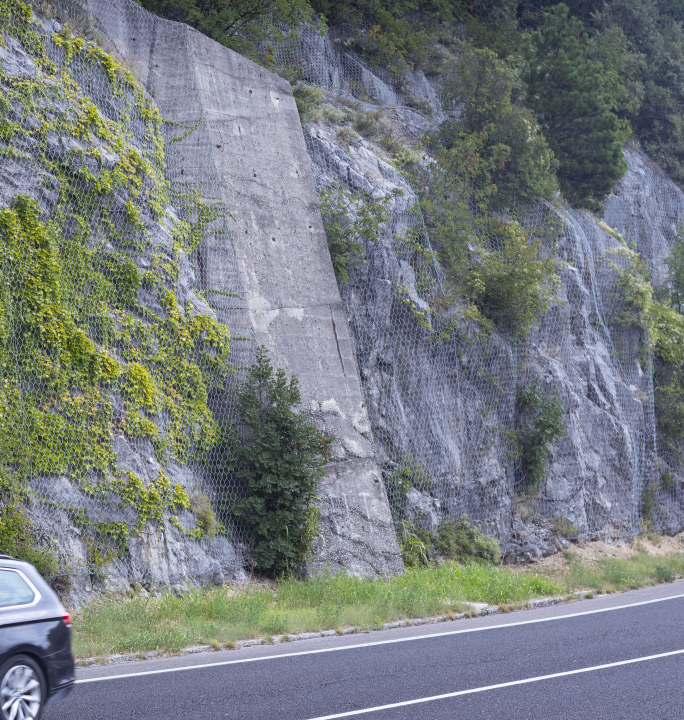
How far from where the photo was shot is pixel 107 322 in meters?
9.57

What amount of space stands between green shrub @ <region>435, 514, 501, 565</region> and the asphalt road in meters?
4.57

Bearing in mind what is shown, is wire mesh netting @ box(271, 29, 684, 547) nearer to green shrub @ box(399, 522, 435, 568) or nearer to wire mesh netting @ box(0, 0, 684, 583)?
wire mesh netting @ box(0, 0, 684, 583)

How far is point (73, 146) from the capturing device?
995 centimetres

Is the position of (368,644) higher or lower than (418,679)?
lower

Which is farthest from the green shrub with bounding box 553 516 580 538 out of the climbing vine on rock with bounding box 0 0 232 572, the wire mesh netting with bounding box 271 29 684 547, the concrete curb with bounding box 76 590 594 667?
the climbing vine on rock with bounding box 0 0 232 572

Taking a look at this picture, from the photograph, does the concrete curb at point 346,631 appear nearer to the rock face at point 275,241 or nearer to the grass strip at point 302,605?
the grass strip at point 302,605

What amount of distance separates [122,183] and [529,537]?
10.5 meters

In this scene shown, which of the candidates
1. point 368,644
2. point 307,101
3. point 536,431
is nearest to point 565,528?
point 536,431

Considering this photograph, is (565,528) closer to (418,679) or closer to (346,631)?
(346,631)

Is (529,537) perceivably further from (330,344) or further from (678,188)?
(678,188)

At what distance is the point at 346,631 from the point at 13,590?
4541 mm

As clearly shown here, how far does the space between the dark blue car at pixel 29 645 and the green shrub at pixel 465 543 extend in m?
8.99

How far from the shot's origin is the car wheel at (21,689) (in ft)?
13.9

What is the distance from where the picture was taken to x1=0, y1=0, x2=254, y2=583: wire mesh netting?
8.46m
